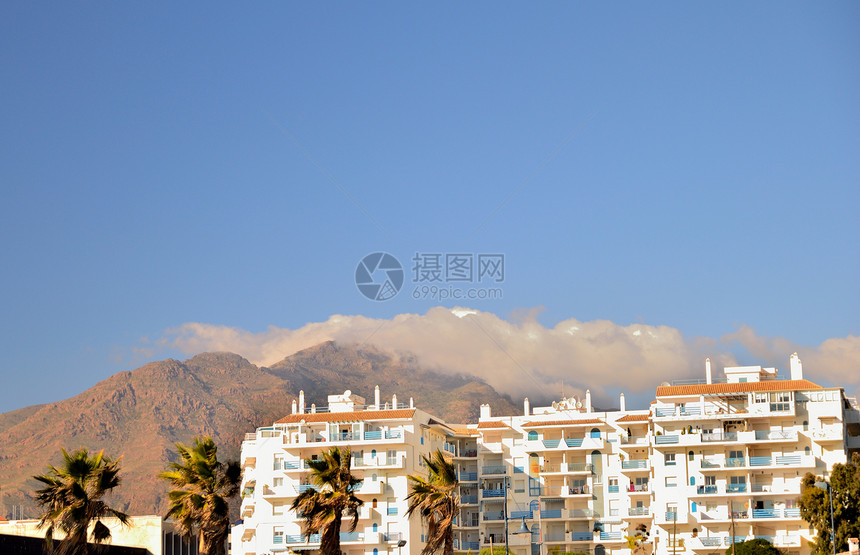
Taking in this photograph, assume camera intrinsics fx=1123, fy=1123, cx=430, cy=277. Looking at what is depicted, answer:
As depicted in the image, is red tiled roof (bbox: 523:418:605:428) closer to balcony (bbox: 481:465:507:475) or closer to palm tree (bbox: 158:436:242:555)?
balcony (bbox: 481:465:507:475)

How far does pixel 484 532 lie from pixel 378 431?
14844 mm

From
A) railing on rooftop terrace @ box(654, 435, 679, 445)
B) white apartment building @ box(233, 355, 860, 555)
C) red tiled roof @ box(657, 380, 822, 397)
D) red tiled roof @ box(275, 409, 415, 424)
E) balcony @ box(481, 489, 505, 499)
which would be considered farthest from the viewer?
balcony @ box(481, 489, 505, 499)

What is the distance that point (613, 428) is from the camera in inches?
3947

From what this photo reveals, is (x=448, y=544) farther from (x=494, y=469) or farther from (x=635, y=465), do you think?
(x=494, y=469)

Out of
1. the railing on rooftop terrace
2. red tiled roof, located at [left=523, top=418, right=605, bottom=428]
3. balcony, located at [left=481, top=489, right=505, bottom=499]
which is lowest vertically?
balcony, located at [left=481, top=489, right=505, bottom=499]

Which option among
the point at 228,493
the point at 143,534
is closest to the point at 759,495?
the point at 228,493

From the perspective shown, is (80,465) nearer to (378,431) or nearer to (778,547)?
(378,431)

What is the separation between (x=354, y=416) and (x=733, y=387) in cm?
3260

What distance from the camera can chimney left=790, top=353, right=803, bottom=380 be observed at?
9631cm

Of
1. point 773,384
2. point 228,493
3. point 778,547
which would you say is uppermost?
point 773,384

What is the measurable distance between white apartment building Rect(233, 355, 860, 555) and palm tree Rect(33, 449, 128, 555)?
3690cm

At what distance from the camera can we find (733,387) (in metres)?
93.9

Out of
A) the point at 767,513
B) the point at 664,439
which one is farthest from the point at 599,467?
the point at 767,513

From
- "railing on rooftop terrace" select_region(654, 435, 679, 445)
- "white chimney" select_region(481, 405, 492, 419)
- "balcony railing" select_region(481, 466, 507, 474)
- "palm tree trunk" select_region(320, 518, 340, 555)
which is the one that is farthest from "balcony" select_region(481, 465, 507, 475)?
"palm tree trunk" select_region(320, 518, 340, 555)
